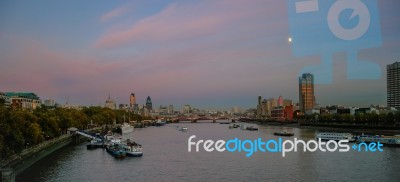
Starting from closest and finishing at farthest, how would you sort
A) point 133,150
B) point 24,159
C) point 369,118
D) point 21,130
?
1. point 24,159
2. point 21,130
3. point 133,150
4. point 369,118

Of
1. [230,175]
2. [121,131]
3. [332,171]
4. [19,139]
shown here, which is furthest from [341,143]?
[121,131]

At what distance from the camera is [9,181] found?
8.71m

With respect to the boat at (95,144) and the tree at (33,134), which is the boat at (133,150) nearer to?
the tree at (33,134)

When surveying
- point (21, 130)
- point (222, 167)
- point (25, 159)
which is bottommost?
point (222, 167)

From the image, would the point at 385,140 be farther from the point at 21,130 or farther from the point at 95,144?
the point at 21,130

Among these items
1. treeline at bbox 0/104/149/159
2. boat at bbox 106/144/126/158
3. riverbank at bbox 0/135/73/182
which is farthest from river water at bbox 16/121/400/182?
treeline at bbox 0/104/149/159

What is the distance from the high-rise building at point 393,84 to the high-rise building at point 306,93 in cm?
1948

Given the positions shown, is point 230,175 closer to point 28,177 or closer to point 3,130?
point 28,177

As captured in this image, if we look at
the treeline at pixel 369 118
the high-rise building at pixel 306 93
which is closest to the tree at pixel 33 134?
the treeline at pixel 369 118

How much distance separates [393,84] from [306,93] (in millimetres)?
22791

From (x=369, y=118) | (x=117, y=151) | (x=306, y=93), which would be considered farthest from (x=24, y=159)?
(x=306, y=93)

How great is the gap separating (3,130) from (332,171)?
331 inches

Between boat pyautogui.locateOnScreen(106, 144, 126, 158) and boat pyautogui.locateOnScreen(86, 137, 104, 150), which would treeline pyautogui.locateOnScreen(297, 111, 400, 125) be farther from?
boat pyautogui.locateOnScreen(106, 144, 126, 158)

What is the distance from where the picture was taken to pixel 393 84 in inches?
2090
